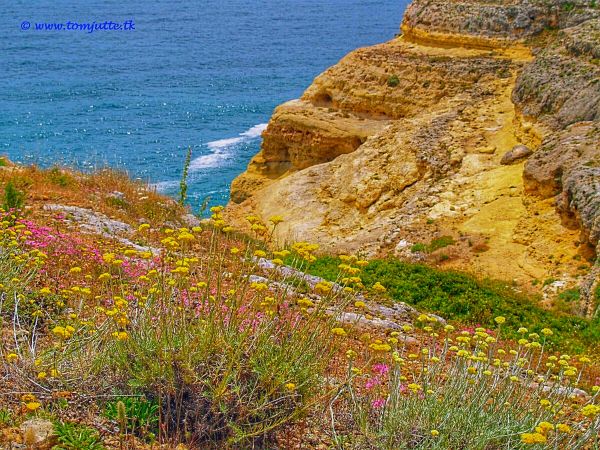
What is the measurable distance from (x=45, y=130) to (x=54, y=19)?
52.4m

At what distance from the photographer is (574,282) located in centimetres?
1675

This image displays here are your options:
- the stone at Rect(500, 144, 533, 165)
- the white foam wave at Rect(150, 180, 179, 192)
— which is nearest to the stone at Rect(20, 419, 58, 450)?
the stone at Rect(500, 144, 533, 165)

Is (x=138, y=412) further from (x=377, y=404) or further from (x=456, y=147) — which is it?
(x=456, y=147)

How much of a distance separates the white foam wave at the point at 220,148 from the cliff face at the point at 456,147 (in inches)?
334

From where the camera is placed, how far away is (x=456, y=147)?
26.6 m

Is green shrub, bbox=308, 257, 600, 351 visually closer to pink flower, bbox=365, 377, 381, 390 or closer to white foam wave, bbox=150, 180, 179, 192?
pink flower, bbox=365, 377, 381, 390

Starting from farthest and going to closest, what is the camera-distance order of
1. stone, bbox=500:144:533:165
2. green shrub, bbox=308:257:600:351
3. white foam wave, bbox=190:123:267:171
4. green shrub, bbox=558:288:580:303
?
white foam wave, bbox=190:123:267:171, stone, bbox=500:144:533:165, green shrub, bbox=558:288:580:303, green shrub, bbox=308:257:600:351

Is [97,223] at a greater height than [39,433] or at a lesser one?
lesser

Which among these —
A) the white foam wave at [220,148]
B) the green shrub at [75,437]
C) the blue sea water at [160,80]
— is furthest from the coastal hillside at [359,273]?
the blue sea water at [160,80]

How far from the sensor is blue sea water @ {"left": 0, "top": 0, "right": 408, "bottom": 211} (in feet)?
150

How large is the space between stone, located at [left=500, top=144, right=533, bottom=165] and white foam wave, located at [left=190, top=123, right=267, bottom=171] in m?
22.5

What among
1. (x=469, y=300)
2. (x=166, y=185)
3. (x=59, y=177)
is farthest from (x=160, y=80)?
(x=469, y=300)

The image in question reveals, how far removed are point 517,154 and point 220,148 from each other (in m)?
27.4

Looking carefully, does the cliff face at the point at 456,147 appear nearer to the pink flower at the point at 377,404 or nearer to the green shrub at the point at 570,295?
the green shrub at the point at 570,295
